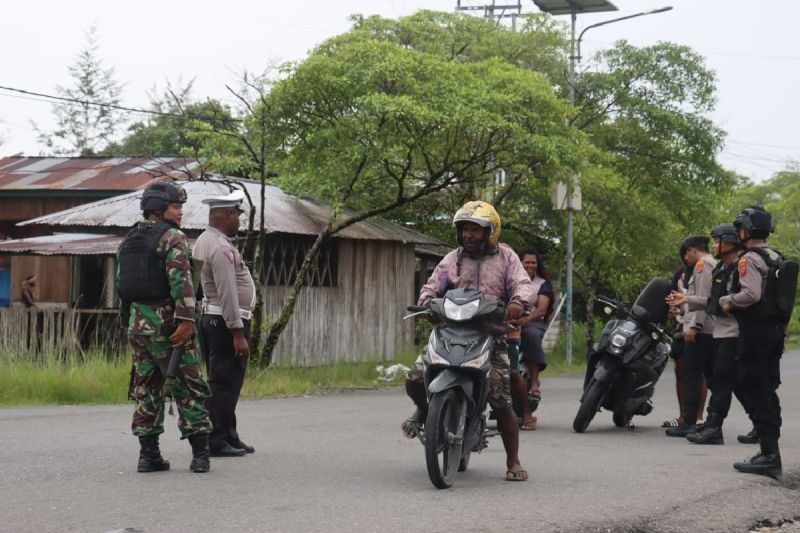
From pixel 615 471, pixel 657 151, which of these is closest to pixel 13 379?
pixel 615 471

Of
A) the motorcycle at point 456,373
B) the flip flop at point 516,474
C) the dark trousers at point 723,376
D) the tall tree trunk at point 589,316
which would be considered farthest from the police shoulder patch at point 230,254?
the tall tree trunk at point 589,316

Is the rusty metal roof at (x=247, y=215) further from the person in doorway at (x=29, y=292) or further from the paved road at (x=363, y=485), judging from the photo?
the paved road at (x=363, y=485)

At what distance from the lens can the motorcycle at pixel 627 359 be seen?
1108cm

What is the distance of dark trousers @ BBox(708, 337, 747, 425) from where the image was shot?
9.25 m

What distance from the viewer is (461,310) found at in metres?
7.32

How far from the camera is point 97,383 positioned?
1441cm

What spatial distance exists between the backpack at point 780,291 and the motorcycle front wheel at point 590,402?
275cm

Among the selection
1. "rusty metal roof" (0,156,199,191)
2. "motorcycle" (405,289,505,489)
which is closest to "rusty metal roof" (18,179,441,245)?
"rusty metal roof" (0,156,199,191)

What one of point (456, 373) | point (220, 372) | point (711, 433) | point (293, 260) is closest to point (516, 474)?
point (456, 373)

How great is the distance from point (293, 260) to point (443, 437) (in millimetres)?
15119

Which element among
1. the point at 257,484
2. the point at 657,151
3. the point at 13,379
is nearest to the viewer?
the point at 257,484

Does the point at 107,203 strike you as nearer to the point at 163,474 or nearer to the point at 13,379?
the point at 13,379

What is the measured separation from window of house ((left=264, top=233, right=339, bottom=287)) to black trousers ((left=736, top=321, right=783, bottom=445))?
44.7 feet

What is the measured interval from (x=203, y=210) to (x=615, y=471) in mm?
13906
